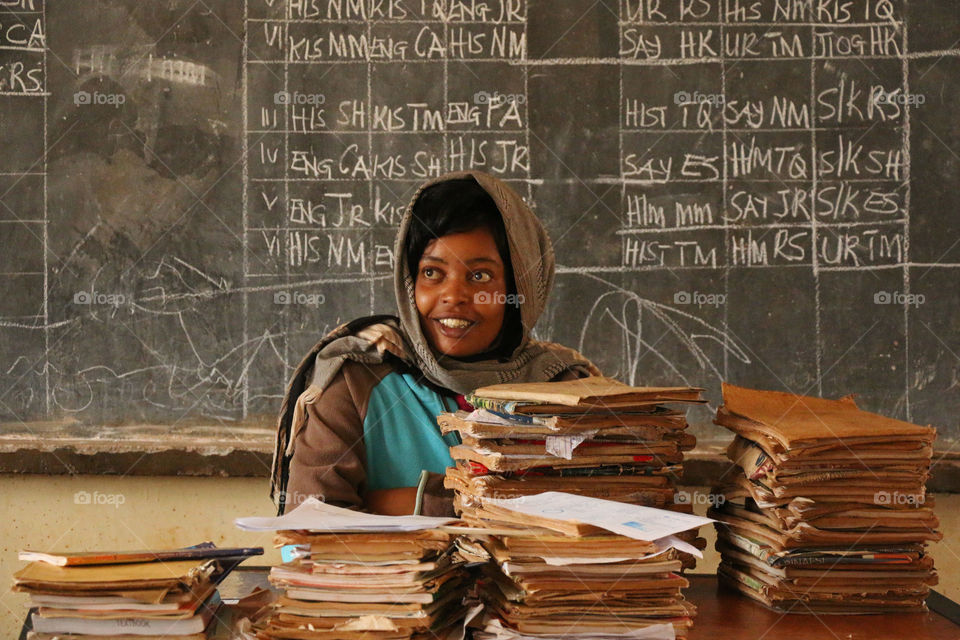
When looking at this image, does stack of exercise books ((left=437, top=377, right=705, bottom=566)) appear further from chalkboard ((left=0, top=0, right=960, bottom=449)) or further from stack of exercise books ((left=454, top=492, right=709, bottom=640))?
Answer: chalkboard ((left=0, top=0, right=960, bottom=449))

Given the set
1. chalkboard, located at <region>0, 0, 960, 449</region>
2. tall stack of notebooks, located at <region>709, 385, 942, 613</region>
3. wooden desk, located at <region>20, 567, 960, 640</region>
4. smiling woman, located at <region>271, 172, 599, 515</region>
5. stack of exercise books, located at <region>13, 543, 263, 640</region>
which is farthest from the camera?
chalkboard, located at <region>0, 0, 960, 449</region>

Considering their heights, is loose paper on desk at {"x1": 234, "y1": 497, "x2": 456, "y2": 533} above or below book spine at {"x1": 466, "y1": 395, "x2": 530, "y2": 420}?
below

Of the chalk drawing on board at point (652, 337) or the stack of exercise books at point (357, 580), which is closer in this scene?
the stack of exercise books at point (357, 580)

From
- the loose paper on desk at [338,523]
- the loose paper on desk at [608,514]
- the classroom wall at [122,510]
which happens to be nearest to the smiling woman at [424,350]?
the loose paper on desk at [608,514]

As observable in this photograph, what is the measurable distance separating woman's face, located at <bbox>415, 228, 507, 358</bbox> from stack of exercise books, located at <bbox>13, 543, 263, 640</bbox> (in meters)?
0.89

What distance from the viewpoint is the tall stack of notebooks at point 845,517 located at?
1.53 metres

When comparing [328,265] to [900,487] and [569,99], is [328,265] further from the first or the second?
[900,487]

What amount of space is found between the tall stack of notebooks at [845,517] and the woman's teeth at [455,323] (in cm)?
69

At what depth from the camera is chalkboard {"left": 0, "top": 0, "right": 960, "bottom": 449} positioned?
10.2 ft

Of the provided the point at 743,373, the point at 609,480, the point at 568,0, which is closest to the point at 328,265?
the point at 568,0

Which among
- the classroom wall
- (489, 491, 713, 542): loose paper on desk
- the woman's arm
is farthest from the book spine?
the classroom wall

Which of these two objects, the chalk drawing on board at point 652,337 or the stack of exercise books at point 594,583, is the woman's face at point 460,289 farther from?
the chalk drawing on board at point 652,337

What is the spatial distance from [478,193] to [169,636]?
115cm

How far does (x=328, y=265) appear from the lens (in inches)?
125
